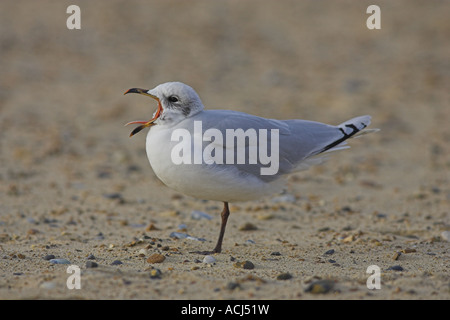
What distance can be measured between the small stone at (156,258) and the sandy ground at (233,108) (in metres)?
0.04

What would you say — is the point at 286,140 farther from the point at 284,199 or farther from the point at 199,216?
the point at 284,199

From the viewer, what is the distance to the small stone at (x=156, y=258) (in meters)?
4.66

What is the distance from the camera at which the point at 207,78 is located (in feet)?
41.7

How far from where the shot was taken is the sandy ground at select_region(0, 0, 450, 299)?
443 cm

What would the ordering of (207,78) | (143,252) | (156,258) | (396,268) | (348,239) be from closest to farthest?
(396,268)
(156,258)
(143,252)
(348,239)
(207,78)

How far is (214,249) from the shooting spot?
5.09 meters

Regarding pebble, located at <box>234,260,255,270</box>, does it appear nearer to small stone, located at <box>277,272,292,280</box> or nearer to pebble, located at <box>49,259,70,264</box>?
small stone, located at <box>277,272,292,280</box>

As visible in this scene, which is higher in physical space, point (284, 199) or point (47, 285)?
point (284, 199)

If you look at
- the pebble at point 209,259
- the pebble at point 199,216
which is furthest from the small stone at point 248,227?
the pebble at point 209,259

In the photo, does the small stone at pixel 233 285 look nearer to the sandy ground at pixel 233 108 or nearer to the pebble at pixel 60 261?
the sandy ground at pixel 233 108

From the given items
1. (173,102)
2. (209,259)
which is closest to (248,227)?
(209,259)

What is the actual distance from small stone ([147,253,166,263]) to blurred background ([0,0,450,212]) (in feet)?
7.66

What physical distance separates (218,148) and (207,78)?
812 cm

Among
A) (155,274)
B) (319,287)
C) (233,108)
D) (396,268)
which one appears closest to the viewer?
(319,287)
